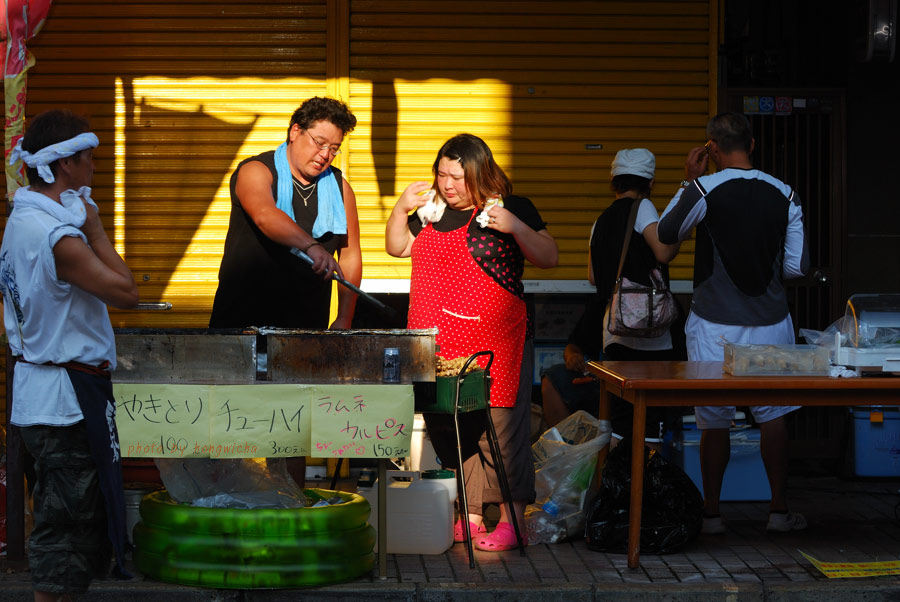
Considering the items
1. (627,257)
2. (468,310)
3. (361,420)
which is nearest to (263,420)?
(361,420)

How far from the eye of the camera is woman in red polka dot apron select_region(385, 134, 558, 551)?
5301mm

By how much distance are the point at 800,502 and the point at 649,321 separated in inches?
66.4

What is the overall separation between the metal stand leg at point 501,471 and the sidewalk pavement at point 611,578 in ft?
0.39

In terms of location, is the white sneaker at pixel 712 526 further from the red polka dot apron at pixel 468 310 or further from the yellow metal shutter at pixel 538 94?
the yellow metal shutter at pixel 538 94

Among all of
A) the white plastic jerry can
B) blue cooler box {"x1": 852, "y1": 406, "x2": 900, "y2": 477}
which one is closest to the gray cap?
the white plastic jerry can

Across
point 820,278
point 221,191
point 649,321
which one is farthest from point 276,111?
point 820,278

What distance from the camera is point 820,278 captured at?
316 inches

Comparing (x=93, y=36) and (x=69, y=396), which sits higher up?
(x=93, y=36)

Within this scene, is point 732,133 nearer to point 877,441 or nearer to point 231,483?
point 877,441

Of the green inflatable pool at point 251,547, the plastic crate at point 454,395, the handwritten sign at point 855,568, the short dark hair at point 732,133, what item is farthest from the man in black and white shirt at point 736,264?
the green inflatable pool at point 251,547

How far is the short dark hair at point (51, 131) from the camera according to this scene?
377 cm

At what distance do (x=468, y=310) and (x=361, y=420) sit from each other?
3.24 ft

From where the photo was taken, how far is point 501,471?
524 cm

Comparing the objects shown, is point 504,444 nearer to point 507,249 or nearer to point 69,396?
point 507,249
